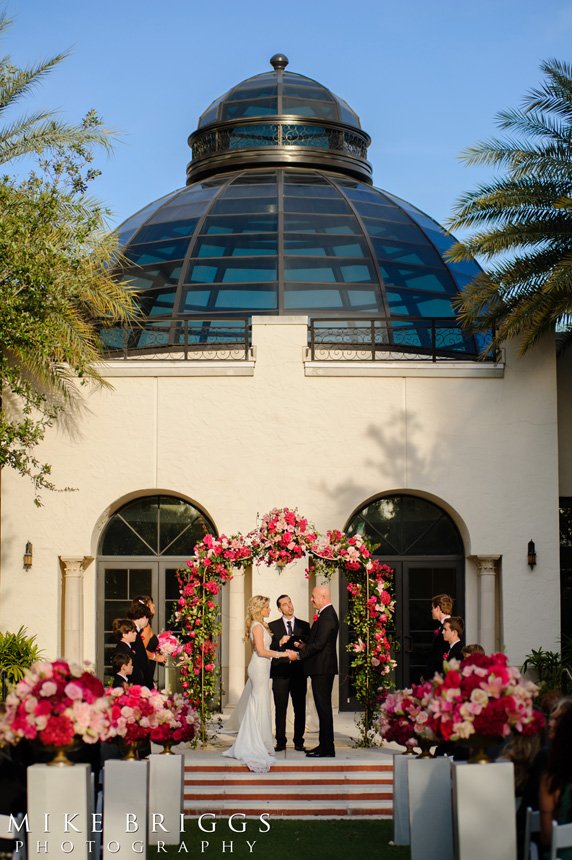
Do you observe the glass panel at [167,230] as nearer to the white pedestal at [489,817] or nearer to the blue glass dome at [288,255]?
the blue glass dome at [288,255]

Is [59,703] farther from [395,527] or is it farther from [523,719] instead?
[395,527]

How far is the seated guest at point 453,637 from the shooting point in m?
13.6

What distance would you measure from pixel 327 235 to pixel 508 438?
5.59 meters

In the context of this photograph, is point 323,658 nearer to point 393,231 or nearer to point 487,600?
point 487,600

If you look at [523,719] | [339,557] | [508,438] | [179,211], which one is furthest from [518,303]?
[523,719]

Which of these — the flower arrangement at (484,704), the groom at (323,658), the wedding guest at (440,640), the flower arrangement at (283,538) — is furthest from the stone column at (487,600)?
the flower arrangement at (484,704)

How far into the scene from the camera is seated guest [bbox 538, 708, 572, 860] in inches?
323

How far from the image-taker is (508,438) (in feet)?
67.4

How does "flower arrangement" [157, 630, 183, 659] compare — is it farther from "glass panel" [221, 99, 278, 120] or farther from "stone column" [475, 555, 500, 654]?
"glass panel" [221, 99, 278, 120]

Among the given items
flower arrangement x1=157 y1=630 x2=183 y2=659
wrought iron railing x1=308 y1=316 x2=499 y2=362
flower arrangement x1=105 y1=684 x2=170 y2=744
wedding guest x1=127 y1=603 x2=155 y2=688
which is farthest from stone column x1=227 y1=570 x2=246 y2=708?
flower arrangement x1=105 y1=684 x2=170 y2=744

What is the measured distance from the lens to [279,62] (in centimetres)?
2912

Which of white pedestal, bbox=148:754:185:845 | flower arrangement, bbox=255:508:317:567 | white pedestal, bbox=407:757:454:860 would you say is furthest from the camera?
Answer: flower arrangement, bbox=255:508:317:567

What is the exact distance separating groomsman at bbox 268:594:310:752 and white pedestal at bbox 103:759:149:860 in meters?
6.03

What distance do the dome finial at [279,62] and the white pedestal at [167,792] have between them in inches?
799
